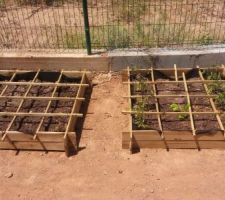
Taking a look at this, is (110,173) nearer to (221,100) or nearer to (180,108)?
(180,108)

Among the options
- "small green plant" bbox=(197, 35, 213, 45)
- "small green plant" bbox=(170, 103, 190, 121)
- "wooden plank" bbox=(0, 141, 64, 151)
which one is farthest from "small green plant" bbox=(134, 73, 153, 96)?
"wooden plank" bbox=(0, 141, 64, 151)

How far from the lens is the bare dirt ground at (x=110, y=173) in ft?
14.1

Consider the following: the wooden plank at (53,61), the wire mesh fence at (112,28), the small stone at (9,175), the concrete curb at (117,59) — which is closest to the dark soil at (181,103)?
the concrete curb at (117,59)

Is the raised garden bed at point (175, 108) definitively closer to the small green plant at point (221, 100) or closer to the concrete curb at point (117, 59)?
the small green plant at point (221, 100)

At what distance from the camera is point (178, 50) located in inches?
249

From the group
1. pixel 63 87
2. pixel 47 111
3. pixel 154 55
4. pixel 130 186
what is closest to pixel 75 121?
pixel 47 111

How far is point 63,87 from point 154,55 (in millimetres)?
1789

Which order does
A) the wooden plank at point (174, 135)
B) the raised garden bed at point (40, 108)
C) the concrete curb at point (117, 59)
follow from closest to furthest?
the wooden plank at point (174, 135)
the raised garden bed at point (40, 108)
the concrete curb at point (117, 59)

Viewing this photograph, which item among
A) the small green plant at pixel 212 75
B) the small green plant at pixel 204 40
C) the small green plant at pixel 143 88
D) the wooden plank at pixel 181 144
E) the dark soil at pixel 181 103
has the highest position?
the small green plant at pixel 204 40

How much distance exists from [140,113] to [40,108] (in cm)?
172

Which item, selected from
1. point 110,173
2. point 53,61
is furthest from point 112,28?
point 110,173

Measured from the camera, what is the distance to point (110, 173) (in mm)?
4570

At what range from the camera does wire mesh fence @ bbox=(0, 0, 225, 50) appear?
21.7ft

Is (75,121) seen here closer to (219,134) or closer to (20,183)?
(20,183)
